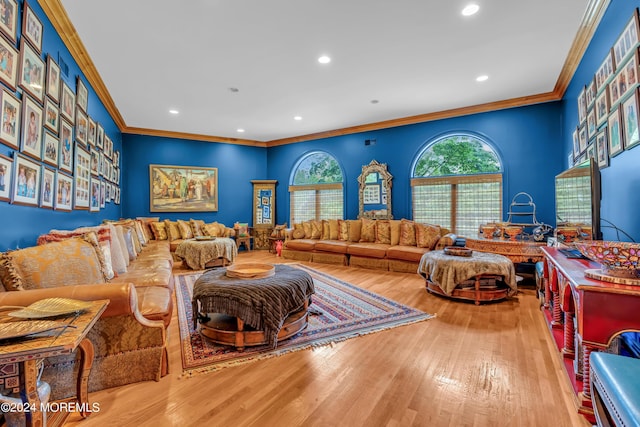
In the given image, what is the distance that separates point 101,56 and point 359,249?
16.2 feet

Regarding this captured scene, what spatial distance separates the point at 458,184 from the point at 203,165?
6.26 metres

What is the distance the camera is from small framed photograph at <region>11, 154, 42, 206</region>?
7.54 ft

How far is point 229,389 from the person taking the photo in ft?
5.89

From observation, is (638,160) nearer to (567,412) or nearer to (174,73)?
(567,412)

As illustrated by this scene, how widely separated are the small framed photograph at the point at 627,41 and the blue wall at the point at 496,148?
274 cm

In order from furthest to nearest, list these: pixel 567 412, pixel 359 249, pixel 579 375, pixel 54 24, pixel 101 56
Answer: pixel 359 249 → pixel 101 56 → pixel 54 24 → pixel 579 375 → pixel 567 412

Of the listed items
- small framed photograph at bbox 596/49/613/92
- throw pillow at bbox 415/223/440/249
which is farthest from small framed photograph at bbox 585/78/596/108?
throw pillow at bbox 415/223/440/249

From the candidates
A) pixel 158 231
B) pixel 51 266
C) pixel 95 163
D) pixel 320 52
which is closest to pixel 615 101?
pixel 320 52

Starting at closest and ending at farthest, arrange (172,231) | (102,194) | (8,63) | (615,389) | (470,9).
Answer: (615,389) → (8,63) → (470,9) → (102,194) → (172,231)

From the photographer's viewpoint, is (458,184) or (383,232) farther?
(383,232)

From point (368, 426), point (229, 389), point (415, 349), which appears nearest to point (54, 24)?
point (229, 389)

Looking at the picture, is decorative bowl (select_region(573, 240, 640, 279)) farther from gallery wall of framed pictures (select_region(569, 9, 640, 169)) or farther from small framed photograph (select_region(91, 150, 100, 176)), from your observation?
small framed photograph (select_region(91, 150, 100, 176))

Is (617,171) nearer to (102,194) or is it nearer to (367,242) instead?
(367,242)

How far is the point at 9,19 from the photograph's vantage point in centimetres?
217
